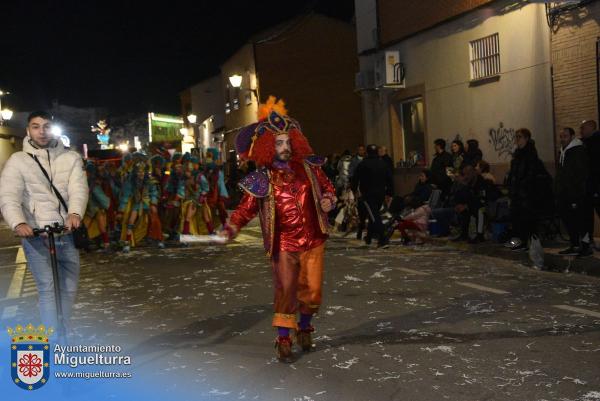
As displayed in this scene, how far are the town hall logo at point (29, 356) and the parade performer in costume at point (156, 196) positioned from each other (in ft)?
33.5

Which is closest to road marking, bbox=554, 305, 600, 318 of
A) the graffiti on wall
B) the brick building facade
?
the brick building facade

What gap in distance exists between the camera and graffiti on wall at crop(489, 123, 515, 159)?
594 inches

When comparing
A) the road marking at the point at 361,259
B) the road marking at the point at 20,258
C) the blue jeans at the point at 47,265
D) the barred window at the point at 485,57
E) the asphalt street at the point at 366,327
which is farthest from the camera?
the barred window at the point at 485,57

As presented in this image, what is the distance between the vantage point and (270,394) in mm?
5125

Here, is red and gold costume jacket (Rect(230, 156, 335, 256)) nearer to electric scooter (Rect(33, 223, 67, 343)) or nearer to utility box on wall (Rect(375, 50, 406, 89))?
electric scooter (Rect(33, 223, 67, 343))

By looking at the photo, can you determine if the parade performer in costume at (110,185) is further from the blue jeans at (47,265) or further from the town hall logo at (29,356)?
the town hall logo at (29,356)

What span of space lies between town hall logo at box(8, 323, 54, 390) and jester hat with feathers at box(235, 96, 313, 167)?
2.21 metres

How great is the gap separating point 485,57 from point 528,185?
19.4 ft

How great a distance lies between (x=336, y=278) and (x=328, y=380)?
480 centimetres

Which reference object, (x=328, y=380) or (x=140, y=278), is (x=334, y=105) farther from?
(x=328, y=380)

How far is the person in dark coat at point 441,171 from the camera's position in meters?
14.8

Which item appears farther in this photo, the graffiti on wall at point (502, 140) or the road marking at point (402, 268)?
the graffiti on wall at point (502, 140)

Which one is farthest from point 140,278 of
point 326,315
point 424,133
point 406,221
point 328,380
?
point 424,133

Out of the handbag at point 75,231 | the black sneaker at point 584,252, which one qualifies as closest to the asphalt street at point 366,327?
the black sneaker at point 584,252
